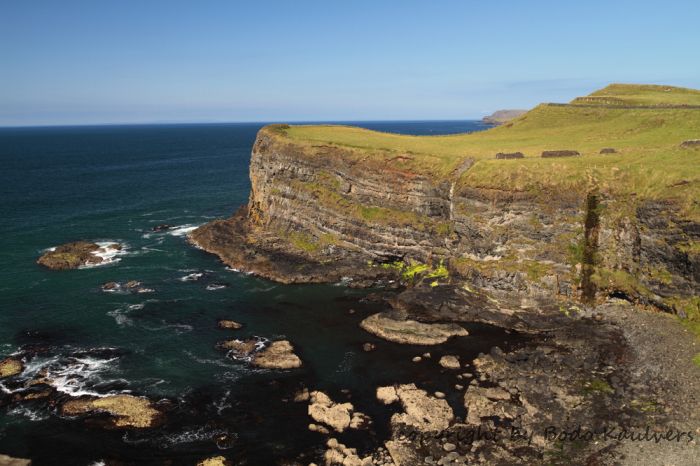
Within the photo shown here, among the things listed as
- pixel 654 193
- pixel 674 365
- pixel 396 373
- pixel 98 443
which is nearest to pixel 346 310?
pixel 396 373

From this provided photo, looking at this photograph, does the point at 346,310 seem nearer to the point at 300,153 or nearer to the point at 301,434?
the point at 301,434

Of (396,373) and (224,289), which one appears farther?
(224,289)

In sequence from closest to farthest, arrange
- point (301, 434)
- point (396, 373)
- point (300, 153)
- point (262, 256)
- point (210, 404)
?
point (301, 434) < point (210, 404) < point (396, 373) < point (262, 256) < point (300, 153)

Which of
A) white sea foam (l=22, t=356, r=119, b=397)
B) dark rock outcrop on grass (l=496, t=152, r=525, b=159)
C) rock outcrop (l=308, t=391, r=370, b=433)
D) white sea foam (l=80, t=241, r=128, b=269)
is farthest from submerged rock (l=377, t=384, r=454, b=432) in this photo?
white sea foam (l=80, t=241, r=128, b=269)

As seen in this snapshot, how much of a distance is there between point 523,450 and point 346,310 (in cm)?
2741

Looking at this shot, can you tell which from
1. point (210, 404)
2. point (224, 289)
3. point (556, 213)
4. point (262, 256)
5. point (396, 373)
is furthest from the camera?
point (262, 256)

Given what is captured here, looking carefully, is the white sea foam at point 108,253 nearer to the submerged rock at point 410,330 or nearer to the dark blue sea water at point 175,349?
the dark blue sea water at point 175,349

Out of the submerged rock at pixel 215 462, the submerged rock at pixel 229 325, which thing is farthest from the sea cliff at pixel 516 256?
the submerged rock at pixel 229 325

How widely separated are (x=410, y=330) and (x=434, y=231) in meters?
18.3

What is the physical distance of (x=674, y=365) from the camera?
135 feet

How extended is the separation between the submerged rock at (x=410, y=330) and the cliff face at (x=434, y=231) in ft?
32.7

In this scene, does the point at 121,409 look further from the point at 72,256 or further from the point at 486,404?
the point at 72,256

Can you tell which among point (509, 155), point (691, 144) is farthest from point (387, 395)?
point (691, 144)

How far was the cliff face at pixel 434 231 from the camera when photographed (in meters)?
51.4
